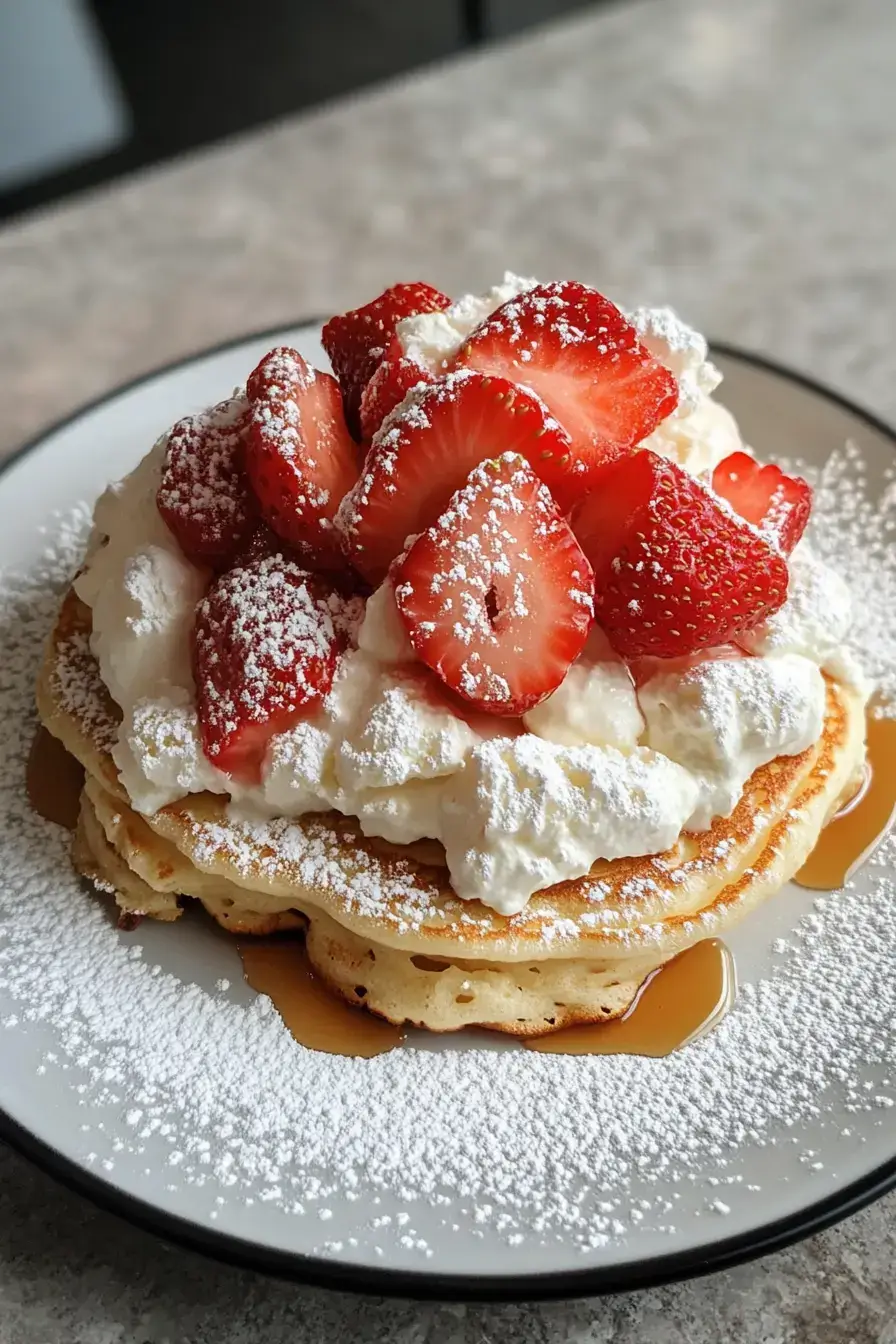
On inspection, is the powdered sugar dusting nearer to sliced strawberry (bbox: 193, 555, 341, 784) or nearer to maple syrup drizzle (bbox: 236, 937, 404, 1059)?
sliced strawberry (bbox: 193, 555, 341, 784)

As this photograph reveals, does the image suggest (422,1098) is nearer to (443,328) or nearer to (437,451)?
(437,451)

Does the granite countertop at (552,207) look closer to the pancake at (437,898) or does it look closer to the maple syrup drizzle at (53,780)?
the maple syrup drizzle at (53,780)

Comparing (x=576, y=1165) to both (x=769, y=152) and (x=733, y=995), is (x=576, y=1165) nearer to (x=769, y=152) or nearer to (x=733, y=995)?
(x=733, y=995)

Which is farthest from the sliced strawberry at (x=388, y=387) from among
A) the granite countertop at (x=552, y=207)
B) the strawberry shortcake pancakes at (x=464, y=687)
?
the granite countertop at (x=552, y=207)

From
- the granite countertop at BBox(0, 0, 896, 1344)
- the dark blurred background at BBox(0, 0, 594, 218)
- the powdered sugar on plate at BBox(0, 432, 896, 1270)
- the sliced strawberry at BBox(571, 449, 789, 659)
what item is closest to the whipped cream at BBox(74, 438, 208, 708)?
the powdered sugar on plate at BBox(0, 432, 896, 1270)

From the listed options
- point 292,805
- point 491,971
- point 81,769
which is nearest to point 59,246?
point 81,769

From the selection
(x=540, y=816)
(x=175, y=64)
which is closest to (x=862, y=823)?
(x=540, y=816)
